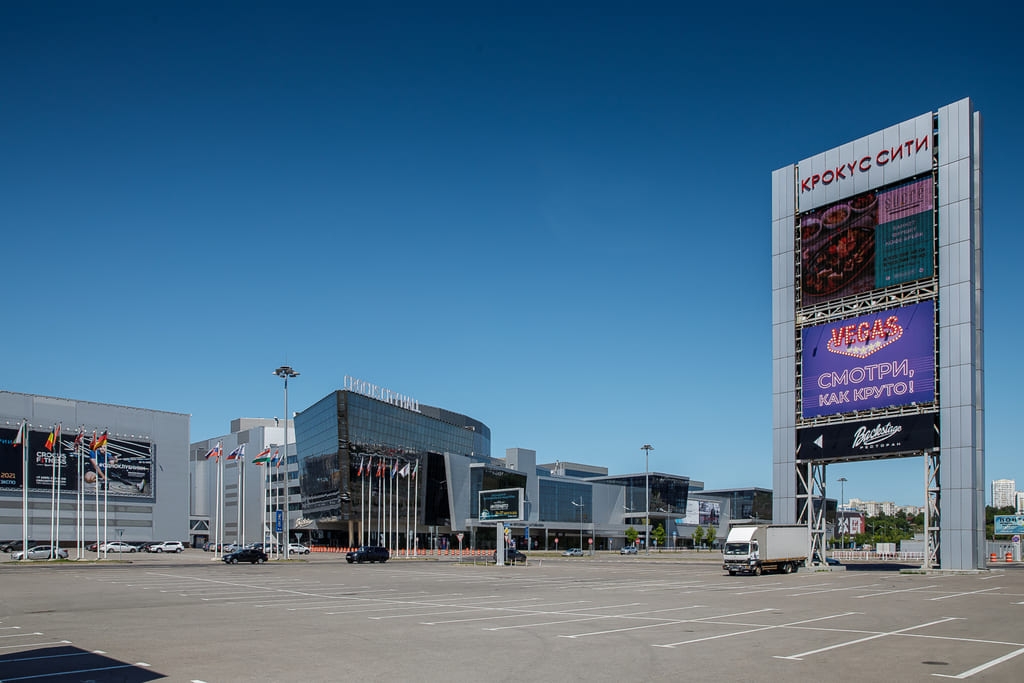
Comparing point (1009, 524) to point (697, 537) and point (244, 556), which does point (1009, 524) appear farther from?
point (244, 556)

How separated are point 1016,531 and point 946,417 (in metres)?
74.5

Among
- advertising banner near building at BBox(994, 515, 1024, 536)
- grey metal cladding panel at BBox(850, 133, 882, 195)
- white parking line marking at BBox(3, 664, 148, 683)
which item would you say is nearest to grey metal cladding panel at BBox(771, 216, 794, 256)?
grey metal cladding panel at BBox(850, 133, 882, 195)

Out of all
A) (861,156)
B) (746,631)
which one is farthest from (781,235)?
(746,631)

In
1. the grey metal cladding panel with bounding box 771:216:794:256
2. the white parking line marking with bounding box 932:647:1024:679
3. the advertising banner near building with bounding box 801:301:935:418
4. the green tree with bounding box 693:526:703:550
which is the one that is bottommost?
the green tree with bounding box 693:526:703:550

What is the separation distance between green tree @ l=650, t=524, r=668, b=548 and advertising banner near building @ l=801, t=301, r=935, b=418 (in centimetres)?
12093

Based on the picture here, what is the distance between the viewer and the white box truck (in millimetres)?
53906

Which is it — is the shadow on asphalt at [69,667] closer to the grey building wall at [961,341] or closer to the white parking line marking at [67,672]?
the white parking line marking at [67,672]

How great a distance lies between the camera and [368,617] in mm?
25562

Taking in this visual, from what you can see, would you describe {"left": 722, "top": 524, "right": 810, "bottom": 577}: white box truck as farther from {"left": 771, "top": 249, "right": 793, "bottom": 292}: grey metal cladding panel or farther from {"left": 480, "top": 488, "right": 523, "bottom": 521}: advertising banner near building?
{"left": 480, "top": 488, "right": 523, "bottom": 521}: advertising banner near building

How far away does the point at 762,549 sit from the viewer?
54469mm

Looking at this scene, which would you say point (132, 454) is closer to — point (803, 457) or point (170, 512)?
point (170, 512)

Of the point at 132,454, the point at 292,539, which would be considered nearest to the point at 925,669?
the point at 132,454

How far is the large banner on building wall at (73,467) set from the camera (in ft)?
369

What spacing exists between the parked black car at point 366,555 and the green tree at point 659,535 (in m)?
111
